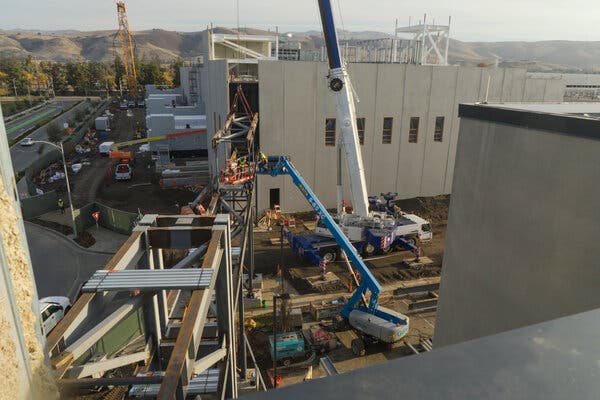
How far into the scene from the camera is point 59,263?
22.5 metres

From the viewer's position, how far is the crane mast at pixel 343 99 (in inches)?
720

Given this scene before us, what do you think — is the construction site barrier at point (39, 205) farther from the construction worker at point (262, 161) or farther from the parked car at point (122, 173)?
the construction worker at point (262, 161)

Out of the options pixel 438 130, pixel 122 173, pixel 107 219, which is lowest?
pixel 107 219

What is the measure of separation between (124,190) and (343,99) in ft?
77.8

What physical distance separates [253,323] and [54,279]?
458 inches

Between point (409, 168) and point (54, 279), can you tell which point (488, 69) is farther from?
point (54, 279)

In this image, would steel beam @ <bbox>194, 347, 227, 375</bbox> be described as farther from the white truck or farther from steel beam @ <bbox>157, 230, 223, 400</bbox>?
the white truck

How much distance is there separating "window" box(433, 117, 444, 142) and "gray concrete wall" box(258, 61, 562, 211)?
1.26 ft

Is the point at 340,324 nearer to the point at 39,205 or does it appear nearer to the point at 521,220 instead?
the point at 521,220

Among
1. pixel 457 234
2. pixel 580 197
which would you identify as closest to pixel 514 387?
pixel 580 197

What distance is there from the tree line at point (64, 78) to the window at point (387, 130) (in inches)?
3529

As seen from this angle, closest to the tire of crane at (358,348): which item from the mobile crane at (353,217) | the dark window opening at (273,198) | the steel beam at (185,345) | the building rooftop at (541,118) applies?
the mobile crane at (353,217)

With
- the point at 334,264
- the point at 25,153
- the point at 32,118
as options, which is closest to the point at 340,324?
the point at 334,264

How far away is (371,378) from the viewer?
5.60 feet
